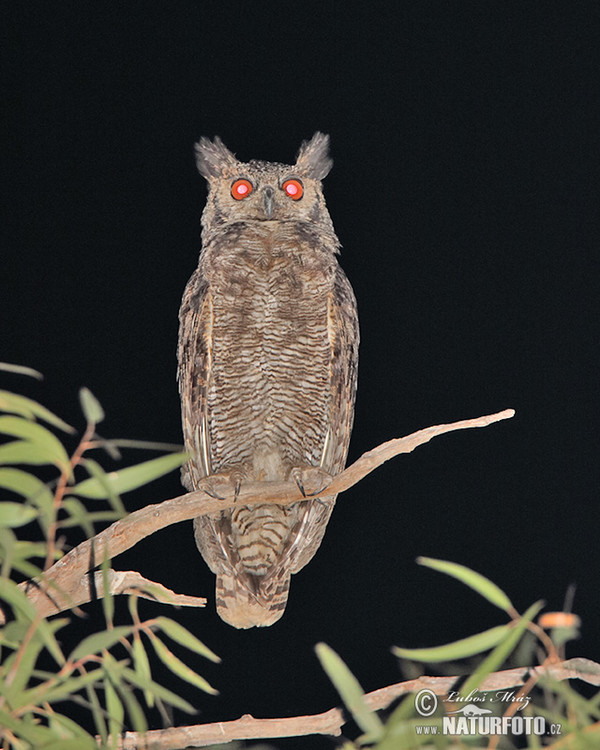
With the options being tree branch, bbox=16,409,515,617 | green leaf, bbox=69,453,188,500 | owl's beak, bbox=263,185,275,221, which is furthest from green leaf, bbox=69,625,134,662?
owl's beak, bbox=263,185,275,221

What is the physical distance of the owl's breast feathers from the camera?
5.37ft

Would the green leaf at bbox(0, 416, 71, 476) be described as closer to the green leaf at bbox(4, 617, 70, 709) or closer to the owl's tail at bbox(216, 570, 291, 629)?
the green leaf at bbox(4, 617, 70, 709)

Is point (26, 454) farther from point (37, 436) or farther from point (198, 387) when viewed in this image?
→ point (198, 387)

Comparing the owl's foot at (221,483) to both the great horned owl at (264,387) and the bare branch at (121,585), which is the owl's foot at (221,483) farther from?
the bare branch at (121,585)

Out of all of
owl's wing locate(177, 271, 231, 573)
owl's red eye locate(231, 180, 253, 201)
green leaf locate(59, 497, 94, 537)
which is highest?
owl's red eye locate(231, 180, 253, 201)

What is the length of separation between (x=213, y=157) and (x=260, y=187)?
0.19 metres

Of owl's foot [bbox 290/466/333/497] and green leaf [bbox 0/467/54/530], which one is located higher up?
owl's foot [bbox 290/466/333/497]

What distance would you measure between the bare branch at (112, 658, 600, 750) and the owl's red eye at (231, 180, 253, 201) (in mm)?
1100

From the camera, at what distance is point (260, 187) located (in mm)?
1790

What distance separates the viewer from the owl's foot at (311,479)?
1.54m

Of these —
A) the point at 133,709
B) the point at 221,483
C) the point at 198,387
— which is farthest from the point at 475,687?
the point at 198,387

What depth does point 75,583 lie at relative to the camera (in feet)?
4.06

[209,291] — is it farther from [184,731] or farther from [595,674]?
[595,674]

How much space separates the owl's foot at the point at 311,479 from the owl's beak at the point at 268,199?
21.7 inches
